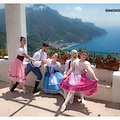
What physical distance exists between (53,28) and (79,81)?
5.89m

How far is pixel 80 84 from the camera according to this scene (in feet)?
11.0

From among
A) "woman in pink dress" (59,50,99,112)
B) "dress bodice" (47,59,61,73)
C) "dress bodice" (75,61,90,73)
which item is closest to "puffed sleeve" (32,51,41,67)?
"dress bodice" (47,59,61,73)

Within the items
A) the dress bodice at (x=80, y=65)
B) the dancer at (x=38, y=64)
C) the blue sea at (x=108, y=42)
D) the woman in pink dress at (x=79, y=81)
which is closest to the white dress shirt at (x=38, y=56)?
the dancer at (x=38, y=64)

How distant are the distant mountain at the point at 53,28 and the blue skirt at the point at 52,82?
11.4 ft

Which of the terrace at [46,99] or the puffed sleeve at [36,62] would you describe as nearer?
the terrace at [46,99]

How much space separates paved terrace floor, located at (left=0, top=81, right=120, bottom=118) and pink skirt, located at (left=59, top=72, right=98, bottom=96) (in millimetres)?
416

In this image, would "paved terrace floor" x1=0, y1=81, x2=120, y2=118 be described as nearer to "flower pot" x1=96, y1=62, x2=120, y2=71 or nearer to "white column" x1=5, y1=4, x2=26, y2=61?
"flower pot" x1=96, y1=62, x2=120, y2=71

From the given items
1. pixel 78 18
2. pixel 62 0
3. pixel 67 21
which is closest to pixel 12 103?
pixel 62 0

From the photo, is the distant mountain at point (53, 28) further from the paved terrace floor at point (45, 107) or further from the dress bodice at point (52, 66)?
the paved terrace floor at point (45, 107)

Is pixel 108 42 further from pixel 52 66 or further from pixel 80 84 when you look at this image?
pixel 80 84

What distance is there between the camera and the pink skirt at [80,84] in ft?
10.9

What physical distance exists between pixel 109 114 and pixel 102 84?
0.79 metres

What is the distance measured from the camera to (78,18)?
715 centimetres

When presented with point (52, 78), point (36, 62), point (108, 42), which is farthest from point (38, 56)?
point (108, 42)
